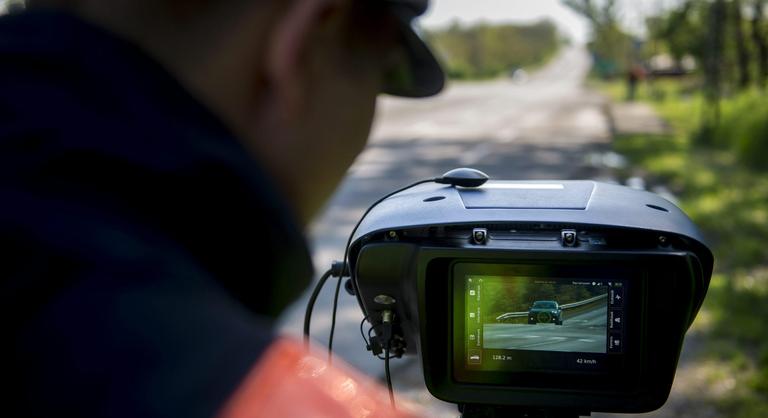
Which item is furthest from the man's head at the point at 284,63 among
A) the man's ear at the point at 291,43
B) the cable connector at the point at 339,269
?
the cable connector at the point at 339,269

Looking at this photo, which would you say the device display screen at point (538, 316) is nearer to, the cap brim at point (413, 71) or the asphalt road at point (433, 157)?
the asphalt road at point (433, 157)

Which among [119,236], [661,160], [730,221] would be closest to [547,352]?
[119,236]

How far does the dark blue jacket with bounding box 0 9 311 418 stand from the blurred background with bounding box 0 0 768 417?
0.48 feet

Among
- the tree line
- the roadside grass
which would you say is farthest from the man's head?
the tree line

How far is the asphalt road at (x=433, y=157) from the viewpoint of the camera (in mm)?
4957

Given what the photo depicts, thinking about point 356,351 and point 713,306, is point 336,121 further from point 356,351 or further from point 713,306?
point 713,306

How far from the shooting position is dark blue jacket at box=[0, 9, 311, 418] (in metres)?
0.54

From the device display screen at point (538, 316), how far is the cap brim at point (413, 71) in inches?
28.2

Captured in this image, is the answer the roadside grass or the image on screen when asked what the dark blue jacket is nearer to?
the image on screen

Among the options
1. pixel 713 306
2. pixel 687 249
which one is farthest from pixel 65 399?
pixel 713 306

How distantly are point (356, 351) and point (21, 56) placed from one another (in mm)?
4427

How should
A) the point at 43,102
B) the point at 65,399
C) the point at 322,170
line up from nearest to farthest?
the point at 65,399
the point at 43,102
the point at 322,170

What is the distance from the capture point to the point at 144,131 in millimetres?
633

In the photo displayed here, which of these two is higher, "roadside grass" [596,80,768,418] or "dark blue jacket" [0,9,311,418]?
"dark blue jacket" [0,9,311,418]
